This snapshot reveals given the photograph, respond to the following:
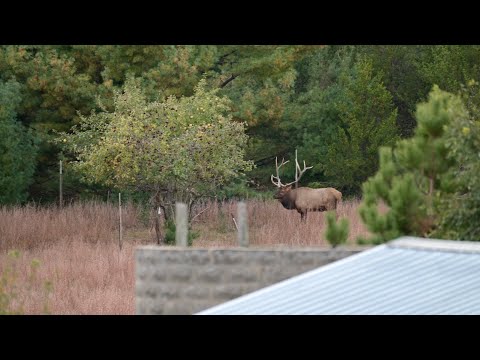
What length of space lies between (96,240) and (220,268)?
1739 cm

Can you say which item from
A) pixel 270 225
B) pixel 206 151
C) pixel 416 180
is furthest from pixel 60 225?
pixel 416 180

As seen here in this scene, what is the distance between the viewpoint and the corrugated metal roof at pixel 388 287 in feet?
42.3

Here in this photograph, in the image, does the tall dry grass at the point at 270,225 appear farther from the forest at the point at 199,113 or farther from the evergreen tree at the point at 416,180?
the evergreen tree at the point at 416,180

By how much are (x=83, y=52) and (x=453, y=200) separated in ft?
71.8

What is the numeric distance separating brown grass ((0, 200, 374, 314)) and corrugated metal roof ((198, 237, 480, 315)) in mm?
8932

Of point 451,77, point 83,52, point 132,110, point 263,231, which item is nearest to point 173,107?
point 132,110

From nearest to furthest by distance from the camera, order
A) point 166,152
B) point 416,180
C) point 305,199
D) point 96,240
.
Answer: point 416,180 < point 166,152 < point 96,240 < point 305,199

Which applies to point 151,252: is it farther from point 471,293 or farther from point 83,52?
point 83,52

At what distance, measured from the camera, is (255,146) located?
39.5 m

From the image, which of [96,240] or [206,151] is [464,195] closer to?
[206,151]

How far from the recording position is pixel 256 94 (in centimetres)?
3841

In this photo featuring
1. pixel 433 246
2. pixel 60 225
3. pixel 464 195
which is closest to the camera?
pixel 433 246

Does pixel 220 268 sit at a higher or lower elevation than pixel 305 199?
lower

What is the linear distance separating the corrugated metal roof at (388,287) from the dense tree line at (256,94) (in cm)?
1918
